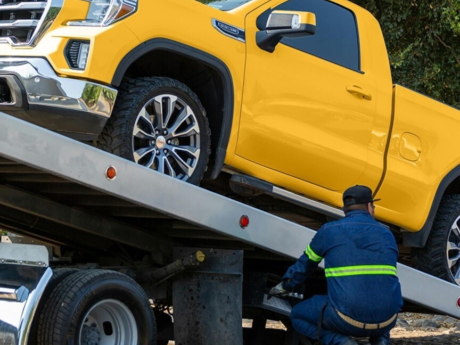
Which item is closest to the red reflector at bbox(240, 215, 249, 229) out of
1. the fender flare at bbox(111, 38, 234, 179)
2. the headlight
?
the fender flare at bbox(111, 38, 234, 179)

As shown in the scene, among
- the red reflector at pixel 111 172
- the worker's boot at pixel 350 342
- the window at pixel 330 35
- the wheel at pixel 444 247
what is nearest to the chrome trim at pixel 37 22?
the red reflector at pixel 111 172

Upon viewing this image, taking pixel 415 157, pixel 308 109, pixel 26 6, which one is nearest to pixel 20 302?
pixel 26 6

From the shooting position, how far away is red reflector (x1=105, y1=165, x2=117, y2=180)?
422 centimetres

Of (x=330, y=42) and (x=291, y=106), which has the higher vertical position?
(x=330, y=42)

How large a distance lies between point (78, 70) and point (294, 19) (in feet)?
4.69

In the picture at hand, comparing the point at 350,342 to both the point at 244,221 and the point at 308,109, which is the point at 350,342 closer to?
the point at 244,221

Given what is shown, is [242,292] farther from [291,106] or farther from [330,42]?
[330,42]

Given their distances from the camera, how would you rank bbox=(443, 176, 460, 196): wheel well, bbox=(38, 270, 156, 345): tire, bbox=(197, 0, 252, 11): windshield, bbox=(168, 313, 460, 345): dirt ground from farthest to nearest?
bbox=(168, 313, 460, 345): dirt ground, bbox=(443, 176, 460, 196): wheel well, bbox=(197, 0, 252, 11): windshield, bbox=(38, 270, 156, 345): tire

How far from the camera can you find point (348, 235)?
4.84m

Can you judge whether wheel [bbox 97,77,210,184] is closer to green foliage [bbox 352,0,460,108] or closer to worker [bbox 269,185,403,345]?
worker [bbox 269,185,403,345]

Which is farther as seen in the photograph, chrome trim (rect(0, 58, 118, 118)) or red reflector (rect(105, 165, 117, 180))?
chrome trim (rect(0, 58, 118, 118))

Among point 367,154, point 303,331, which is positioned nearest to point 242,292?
point 303,331

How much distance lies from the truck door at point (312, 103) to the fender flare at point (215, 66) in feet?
0.38

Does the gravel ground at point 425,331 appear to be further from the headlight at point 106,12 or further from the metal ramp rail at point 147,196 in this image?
the headlight at point 106,12
